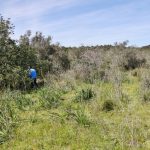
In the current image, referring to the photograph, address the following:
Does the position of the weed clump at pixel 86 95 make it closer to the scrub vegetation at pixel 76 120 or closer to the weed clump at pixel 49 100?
the scrub vegetation at pixel 76 120

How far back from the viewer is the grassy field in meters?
8.33

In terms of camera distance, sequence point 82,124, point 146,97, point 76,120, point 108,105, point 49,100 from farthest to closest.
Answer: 1. point 49,100
2. point 146,97
3. point 108,105
4. point 76,120
5. point 82,124

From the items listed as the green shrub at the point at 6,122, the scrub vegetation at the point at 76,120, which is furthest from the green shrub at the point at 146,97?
the green shrub at the point at 6,122

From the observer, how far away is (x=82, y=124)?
9.60 m

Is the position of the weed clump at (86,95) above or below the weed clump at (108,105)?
above

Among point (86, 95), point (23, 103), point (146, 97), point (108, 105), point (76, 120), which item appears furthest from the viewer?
point (86, 95)

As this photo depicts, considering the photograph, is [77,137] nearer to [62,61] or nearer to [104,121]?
[104,121]

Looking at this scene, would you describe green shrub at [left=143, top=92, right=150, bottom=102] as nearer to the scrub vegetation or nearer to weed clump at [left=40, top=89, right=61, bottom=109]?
the scrub vegetation

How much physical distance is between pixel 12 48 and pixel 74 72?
406 centimetres

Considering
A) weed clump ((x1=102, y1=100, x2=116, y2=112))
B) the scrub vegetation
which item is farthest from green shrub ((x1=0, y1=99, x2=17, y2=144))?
weed clump ((x1=102, y1=100, x2=116, y2=112))

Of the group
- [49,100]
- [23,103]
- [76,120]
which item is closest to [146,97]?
[49,100]

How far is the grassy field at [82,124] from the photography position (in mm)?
8328

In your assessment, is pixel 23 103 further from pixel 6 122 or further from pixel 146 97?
pixel 146 97

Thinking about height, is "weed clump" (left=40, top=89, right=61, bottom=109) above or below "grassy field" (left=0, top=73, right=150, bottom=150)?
above
